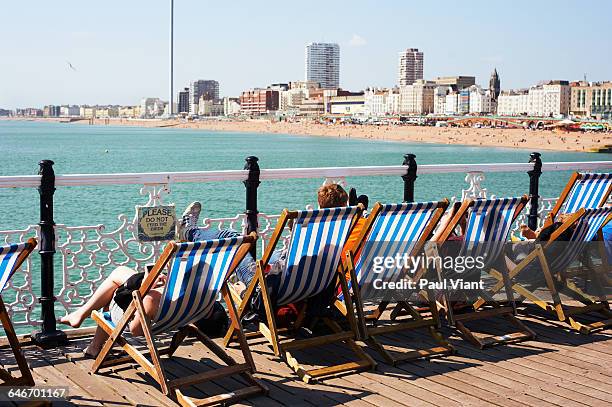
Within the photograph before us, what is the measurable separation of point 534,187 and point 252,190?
284cm

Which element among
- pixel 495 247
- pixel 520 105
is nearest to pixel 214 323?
pixel 495 247

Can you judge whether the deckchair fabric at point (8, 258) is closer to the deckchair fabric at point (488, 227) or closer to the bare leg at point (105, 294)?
the bare leg at point (105, 294)

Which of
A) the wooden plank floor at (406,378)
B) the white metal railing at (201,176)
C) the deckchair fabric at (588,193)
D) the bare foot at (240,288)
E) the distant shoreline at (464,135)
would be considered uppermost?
the distant shoreline at (464,135)

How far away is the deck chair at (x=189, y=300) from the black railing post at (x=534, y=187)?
3.71m

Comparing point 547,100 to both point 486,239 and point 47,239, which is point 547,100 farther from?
point 47,239

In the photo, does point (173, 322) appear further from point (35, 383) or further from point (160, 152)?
point (160, 152)

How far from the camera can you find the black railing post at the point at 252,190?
17.9 feet

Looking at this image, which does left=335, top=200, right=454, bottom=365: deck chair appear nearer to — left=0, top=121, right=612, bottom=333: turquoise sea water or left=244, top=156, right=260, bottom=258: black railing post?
left=244, top=156, right=260, bottom=258: black railing post

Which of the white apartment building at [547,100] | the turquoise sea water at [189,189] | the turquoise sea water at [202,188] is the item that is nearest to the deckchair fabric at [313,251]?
the turquoise sea water at [189,189]

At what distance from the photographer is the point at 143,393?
156 inches

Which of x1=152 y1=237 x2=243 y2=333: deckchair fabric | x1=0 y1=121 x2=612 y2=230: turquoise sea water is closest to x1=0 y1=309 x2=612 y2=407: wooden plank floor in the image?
x1=152 y1=237 x2=243 y2=333: deckchair fabric

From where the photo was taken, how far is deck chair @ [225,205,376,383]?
423 cm

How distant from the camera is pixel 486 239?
16.3 feet

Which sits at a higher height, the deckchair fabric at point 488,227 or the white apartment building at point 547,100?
the white apartment building at point 547,100
